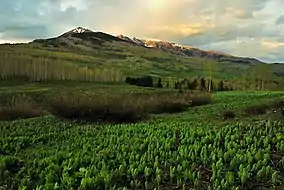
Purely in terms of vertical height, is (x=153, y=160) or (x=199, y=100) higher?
(x=199, y=100)

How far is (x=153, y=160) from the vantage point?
10.2 meters

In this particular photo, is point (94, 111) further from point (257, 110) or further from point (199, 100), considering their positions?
point (199, 100)

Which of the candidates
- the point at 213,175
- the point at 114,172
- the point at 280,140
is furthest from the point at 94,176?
the point at 280,140

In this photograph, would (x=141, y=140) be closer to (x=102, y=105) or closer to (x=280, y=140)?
A: (x=280, y=140)

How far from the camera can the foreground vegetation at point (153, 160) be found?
29.0ft

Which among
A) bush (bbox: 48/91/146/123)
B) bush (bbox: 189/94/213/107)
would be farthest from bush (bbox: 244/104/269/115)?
bush (bbox: 189/94/213/107)

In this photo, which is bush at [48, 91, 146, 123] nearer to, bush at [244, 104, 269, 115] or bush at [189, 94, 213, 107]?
bush at [244, 104, 269, 115]

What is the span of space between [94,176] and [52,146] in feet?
15.1

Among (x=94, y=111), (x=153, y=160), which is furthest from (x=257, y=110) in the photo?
(x=153, y=160)

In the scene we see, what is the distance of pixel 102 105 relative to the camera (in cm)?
2188

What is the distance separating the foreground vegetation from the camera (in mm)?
8852

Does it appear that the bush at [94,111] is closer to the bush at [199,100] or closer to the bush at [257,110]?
the bush at [257,110]

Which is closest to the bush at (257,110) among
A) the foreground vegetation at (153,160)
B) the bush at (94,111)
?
the bush at (94,111)

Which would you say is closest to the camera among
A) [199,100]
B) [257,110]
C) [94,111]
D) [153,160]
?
[153,160]
